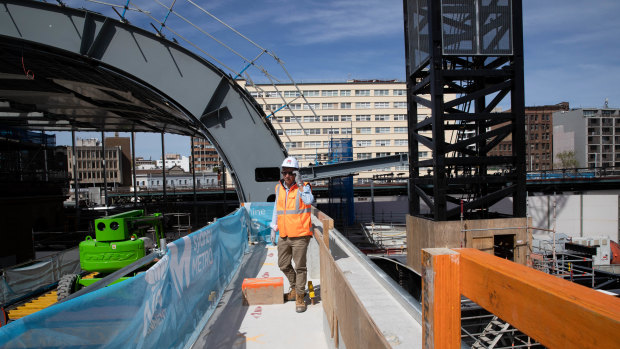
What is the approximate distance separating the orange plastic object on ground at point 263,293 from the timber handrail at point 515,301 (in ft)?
13.8

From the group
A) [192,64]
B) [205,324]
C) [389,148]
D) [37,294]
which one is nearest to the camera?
[205,324]

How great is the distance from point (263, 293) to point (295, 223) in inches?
47.0

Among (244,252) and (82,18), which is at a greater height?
(82,18)

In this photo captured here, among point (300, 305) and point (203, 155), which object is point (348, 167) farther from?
point (203, 155)

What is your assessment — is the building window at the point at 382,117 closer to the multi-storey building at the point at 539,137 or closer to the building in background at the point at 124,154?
the multi-storey building at the point at 539,137

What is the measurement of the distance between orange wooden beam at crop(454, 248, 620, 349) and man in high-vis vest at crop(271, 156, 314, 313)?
3919 mm

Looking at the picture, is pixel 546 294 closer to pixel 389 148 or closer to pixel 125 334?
pixel 125 334

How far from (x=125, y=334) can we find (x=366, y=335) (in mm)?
1788

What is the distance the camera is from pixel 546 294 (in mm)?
980

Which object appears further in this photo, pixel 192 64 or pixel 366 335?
pixel 192 64

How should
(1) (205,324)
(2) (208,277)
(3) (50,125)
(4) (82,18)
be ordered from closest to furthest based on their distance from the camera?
(1) (205,324) < (2) (208,277) < (4) (82,18) < (3) (50,125)

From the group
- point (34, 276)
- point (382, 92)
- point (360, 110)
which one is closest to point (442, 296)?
point (34, 276)

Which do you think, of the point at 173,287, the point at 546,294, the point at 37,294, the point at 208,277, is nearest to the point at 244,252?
the point at 208,277

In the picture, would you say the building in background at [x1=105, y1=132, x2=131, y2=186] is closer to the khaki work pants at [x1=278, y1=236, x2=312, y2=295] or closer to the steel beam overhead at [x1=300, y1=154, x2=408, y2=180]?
the steel beam overhead at [x1=300, y1=154, x2=408, y2=180]
